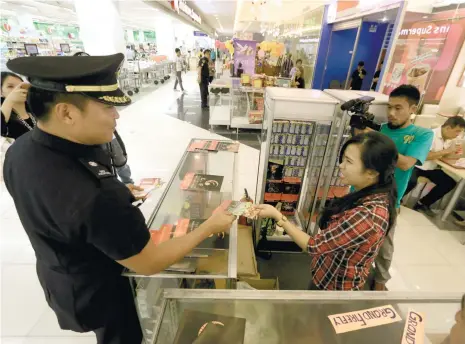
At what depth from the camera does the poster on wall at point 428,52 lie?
4871 millimetres

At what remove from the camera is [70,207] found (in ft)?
2.73

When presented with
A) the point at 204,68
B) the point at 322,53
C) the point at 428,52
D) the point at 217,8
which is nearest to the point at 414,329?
the point at 428,52

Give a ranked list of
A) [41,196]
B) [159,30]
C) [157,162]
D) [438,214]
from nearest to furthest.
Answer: [41,196] → [438,214] → [157,162] → [159,30]

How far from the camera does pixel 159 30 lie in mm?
15711

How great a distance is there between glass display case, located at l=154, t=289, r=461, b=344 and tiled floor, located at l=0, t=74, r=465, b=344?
4.0 inches

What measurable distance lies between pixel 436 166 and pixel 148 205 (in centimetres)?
418

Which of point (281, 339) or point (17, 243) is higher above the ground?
point (281, 339)

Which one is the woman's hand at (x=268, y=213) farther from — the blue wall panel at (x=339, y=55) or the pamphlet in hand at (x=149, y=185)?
the blue wall panel at (x=339, y=55)

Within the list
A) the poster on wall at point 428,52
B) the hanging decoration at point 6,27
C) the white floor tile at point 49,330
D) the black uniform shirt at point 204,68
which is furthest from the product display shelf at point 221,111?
the hanging decoration at point 6,27

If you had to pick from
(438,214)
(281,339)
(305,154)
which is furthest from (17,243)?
(438,214)

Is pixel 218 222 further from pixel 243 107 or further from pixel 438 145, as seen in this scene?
pixel 243 107

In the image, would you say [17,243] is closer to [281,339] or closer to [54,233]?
[54,233]

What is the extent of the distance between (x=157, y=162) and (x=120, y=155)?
2053mm

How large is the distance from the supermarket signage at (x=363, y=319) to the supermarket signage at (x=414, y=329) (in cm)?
4
